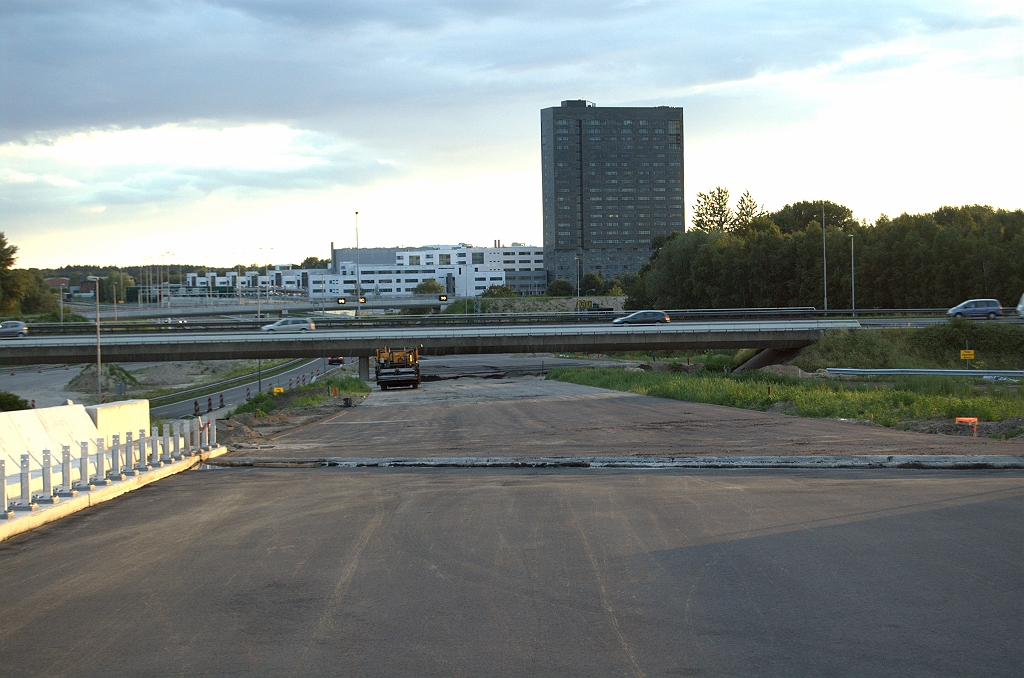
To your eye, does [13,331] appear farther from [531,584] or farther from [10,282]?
[531,584]

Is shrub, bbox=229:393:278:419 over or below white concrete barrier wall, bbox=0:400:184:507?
below

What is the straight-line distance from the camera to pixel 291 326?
69500mm

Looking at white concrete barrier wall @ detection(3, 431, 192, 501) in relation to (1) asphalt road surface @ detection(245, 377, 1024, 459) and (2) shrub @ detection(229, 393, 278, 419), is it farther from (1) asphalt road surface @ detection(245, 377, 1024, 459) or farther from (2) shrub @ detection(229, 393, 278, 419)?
(2) shrub @ detection(229, 393, 278, 419)

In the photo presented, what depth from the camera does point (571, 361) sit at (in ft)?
317

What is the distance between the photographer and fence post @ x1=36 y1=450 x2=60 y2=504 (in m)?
12.6

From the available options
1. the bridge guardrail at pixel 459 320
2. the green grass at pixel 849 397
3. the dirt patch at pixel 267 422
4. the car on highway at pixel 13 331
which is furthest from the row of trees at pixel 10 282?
the green grass at pixel 849 397

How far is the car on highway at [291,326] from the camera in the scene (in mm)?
68750

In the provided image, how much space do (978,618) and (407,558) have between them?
5.57 metres

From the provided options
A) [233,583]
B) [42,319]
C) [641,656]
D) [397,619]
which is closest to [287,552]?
[233,583]

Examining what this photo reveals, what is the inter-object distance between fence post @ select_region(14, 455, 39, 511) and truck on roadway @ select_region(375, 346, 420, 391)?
4691cm

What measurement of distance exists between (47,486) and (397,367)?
4698cm

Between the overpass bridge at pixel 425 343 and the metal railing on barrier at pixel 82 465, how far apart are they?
123 ft

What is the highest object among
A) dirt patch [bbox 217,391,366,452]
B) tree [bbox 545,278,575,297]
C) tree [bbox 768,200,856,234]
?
tree [bbox 768,200,856,234]

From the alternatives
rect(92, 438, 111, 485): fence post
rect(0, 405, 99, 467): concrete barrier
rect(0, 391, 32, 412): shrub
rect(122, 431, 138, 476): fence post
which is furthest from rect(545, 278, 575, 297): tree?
rect(92, 438, 111, 485): fence post
